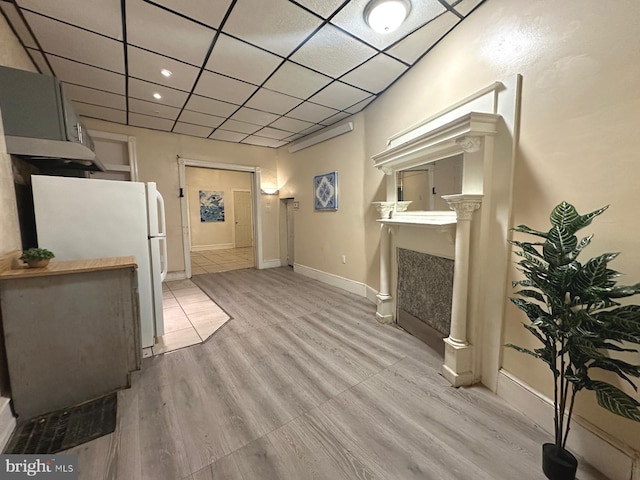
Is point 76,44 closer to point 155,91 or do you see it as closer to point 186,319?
point 155,91

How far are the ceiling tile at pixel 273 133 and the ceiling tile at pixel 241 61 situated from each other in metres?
1.76

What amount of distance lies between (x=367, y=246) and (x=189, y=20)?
3029 millimetres

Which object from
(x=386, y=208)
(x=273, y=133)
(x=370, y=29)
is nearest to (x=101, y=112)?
→ (x=273, y=133)

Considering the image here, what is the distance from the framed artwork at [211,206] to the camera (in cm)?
861

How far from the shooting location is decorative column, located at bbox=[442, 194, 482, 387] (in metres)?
1.86

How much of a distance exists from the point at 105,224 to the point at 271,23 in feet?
6.87

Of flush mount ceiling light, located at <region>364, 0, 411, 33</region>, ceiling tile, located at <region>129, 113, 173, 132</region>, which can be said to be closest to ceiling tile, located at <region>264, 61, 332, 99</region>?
flush mount ceiling light, located at <region>364, 0, 411, 33</region>

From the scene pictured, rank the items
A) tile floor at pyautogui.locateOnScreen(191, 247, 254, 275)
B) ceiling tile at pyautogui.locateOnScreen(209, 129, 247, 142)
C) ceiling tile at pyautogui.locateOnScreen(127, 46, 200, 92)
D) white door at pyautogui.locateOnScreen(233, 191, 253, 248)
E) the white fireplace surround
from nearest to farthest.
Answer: the white fireplace surround, ceiling tile at pyautogui.locateOnScreen(127, 46, 200, 92), ceiling tile at pyautogui.locateOnScreen(209, 129, 247, 142), tile floor at pyautogui.locateOnScreen(191, 247, 254, 275), white door at pyautogui.locateOnScreen(233, 191, 253, 248)

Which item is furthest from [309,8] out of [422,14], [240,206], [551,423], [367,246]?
[240,206]

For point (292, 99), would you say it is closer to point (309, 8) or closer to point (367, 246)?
point (309, 8)

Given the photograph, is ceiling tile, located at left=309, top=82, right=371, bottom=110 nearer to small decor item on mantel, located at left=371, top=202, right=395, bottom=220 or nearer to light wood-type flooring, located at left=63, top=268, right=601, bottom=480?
small decor item on mantel, located at left=371, top=202, right=395, bottom=220

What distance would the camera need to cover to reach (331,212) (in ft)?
14.5

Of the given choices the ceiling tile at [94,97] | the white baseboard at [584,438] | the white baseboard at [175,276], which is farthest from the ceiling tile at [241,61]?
the white baseboard at [175,276]

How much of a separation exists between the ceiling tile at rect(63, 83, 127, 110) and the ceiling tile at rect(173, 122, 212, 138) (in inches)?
35.5
